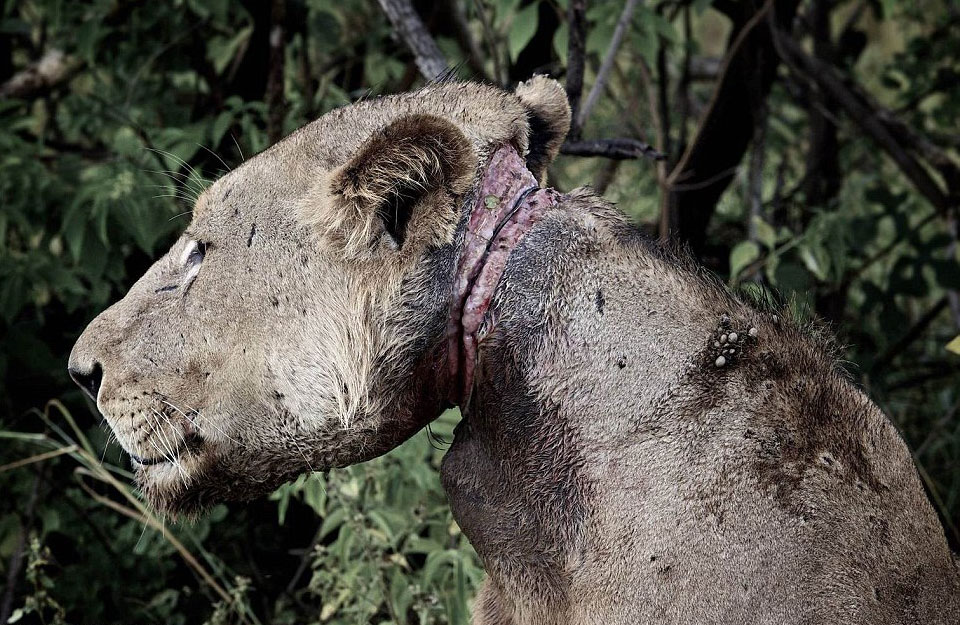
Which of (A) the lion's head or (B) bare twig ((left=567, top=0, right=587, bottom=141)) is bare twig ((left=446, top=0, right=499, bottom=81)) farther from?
(A) the lion's head

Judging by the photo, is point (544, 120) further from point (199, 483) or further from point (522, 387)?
point (199, 483)

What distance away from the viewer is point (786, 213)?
5.02m

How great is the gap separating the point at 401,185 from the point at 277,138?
6.37 ft

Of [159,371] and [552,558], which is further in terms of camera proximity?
[159,371]

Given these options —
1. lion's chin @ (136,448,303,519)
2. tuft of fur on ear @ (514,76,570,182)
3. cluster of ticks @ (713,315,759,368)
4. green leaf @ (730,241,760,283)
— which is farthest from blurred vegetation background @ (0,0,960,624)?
cluster of ticks @ (713,315,759,368)

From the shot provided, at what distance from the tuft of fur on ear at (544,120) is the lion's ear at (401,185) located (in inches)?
15.5

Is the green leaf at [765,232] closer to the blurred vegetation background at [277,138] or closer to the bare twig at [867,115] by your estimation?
the blurred vegetation background at [277,138]

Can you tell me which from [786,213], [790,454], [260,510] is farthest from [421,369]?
[786,213]

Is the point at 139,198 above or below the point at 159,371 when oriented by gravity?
below

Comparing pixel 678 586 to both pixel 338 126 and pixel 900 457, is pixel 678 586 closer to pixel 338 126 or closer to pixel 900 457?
pixel 900 457

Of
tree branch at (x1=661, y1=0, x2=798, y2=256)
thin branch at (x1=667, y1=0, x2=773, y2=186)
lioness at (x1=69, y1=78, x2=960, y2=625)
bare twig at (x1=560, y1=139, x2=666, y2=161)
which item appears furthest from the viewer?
tree branch at (x1=661, y1=0, x2=798, y2=256)

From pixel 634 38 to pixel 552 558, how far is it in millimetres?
2089

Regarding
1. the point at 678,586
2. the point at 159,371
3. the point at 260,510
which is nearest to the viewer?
the point at 678,586

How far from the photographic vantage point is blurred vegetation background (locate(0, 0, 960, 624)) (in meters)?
3.22
